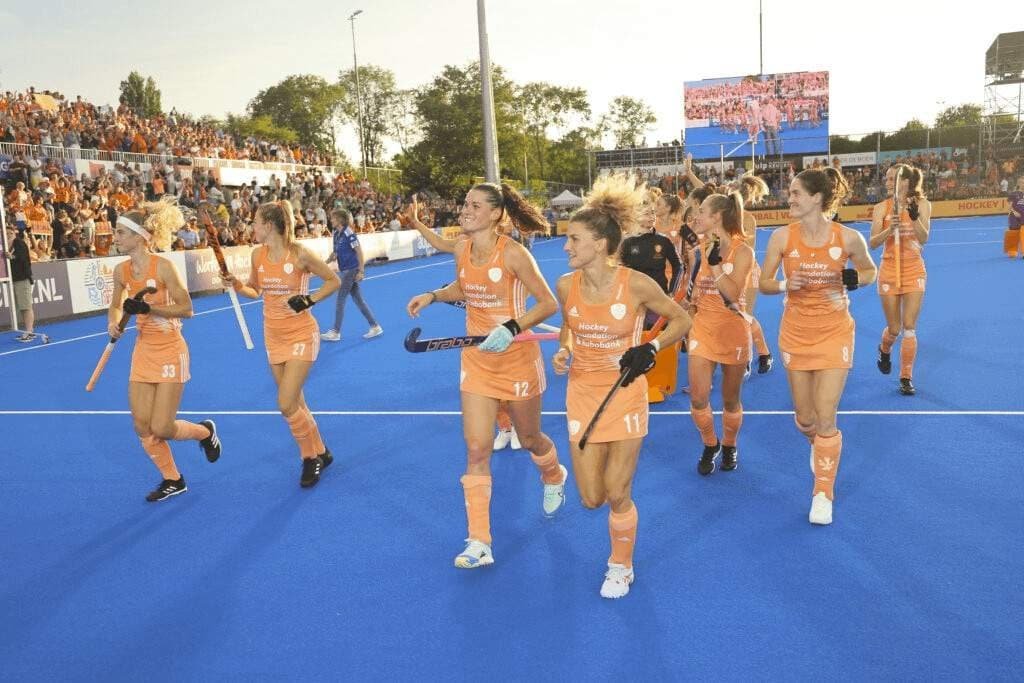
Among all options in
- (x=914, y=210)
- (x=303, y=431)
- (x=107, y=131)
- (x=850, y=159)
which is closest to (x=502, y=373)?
(x=303, y=431)

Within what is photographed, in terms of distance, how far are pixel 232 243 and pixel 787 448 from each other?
20437mm

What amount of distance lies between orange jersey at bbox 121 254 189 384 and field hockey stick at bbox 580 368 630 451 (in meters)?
3.28

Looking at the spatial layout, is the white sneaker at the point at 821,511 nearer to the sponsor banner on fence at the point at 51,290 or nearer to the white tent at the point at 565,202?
the sponsor banner on fence at the point at 51,290

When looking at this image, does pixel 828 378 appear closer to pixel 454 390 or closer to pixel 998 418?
pixel 998 418

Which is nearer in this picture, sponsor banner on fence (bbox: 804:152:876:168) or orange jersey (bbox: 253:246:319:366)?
orange jersey (bbox: 253:246:319:366)

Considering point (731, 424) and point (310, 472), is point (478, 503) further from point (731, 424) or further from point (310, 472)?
point (731, 424)

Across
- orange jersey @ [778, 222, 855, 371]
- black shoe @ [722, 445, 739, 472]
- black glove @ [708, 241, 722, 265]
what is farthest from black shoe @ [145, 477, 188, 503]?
orange jersey @ [778, 222, 855, 371]

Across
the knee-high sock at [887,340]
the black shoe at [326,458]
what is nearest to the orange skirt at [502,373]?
the black shoe at [326,458]

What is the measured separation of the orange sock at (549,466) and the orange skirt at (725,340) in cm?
147

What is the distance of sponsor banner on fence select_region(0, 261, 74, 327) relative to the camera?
1620 centimetres

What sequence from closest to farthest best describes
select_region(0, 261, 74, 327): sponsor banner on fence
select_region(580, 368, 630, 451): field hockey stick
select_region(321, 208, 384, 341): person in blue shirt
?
select_region(580, 368, 630, 451): field hockey stick, select_region(321, 208, 384, 341): person in blue shirt, select_region(0, 261, 74, 327): sponsor banner on fence

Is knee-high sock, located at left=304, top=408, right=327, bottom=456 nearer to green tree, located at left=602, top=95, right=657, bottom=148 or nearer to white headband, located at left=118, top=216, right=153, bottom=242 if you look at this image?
white headband, located at left=118, top=216, right=153, bottom=242

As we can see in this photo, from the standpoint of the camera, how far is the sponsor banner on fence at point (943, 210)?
39.2 m

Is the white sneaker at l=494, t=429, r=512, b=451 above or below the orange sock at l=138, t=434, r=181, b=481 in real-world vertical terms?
below
